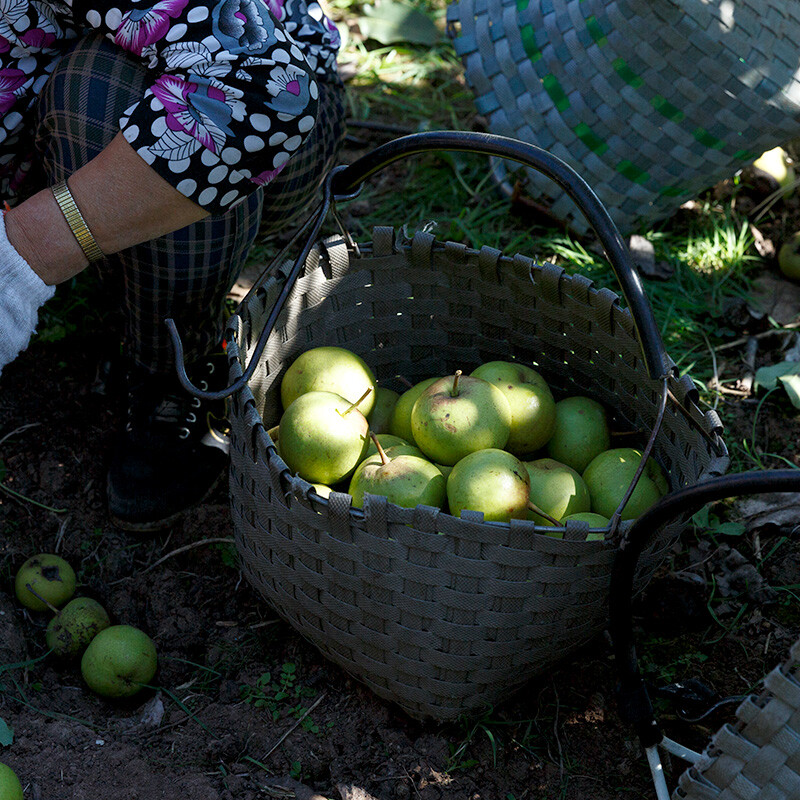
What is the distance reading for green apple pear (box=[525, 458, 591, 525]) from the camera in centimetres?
A: 170

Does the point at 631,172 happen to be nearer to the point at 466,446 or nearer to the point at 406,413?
the point at 406,413

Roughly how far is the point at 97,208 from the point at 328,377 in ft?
2.04

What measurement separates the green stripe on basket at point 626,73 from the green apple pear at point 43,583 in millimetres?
2136

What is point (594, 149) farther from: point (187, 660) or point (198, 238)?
point (187, 660)

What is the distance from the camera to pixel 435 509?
1.37m

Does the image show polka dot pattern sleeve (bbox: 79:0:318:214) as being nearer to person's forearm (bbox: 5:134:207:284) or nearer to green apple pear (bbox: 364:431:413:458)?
person's forearm (bbox: 5:134:207:284)

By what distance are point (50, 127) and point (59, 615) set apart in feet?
3.51

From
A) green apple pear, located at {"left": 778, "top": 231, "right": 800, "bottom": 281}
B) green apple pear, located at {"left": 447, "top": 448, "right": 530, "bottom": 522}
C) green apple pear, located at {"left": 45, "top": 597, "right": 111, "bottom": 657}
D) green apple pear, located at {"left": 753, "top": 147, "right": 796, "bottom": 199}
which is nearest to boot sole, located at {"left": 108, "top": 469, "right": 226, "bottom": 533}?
green apple pear, located at {"left": 45, "top": 597, "right": 111, "bottom": 657}

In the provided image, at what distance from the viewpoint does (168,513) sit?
2.16m

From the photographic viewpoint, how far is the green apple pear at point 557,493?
1.70 metres

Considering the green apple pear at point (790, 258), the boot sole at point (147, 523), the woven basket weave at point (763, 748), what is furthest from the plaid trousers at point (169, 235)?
the green apple pear at point (790, 258)

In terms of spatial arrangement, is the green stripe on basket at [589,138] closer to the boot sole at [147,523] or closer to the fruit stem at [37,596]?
the boot sole at [147,523]

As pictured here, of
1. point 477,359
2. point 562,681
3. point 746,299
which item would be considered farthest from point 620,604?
point 746,299

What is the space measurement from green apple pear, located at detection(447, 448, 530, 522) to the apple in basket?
1.4 inches
